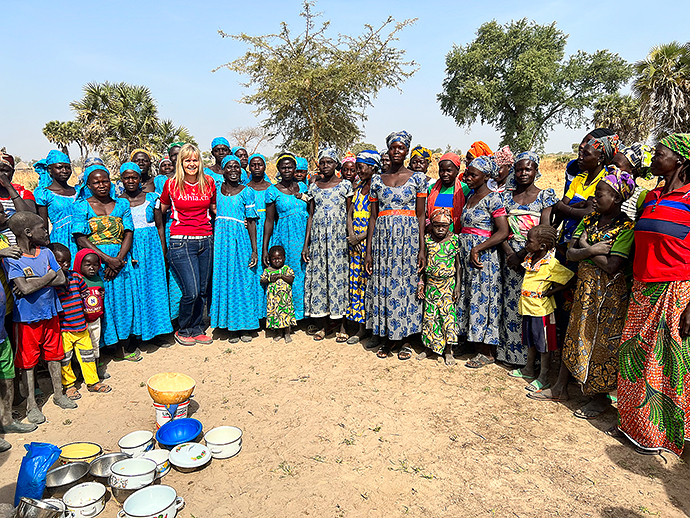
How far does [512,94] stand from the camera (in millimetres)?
27828

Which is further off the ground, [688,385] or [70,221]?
[70,221]

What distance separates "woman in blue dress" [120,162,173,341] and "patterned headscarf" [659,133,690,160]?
4959 mm

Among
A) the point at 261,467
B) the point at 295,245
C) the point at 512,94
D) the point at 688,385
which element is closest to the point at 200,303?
the point at 295,245

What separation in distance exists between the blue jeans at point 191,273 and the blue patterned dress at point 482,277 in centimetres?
313

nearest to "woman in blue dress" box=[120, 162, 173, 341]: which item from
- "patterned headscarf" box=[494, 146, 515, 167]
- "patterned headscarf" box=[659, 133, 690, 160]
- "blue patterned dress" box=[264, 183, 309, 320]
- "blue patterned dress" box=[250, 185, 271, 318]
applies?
"blue patterned dress" box=[250, 185, 271, 318]

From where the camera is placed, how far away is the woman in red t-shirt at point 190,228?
4957 mm

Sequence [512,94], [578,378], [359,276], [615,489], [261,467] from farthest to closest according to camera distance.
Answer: [512,94]
[359,276]
[578,378]
[261,467]
[615,489]

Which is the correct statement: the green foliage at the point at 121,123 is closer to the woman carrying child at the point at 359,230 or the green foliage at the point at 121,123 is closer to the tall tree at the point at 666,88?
the woman carrying child at the point at 359,230

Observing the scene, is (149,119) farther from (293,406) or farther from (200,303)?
(293,406)

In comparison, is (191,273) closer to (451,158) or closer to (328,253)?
(328,253)

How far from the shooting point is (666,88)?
15070 mm

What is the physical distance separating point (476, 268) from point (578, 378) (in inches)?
55.8

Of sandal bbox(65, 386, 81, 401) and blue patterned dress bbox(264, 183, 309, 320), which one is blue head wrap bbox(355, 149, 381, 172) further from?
sandal bbox(65, 386, 81, 401)

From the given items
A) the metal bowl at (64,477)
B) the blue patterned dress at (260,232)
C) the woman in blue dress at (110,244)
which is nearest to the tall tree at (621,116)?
the blue patterned dress at (260,232)
